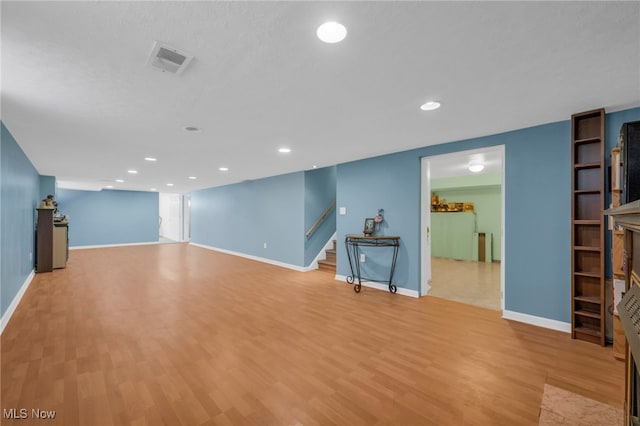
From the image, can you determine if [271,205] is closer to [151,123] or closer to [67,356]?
[151,123]

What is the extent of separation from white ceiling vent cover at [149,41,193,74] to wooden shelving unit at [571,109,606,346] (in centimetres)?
368

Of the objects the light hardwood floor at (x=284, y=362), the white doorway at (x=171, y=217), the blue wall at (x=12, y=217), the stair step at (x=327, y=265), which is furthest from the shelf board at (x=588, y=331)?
the white doorway at (x=171, y=217)

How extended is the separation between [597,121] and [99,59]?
14.4ft

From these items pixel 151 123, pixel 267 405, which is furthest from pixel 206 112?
pixel 267 405

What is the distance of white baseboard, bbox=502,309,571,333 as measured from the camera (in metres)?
2.85

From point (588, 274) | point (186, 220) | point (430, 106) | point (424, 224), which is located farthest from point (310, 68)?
point (186, 220)

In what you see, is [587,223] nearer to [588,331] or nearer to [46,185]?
[588,331]

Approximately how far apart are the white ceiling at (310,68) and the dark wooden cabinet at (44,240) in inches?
123

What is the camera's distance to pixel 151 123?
9.54 feet

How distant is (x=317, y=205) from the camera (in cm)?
622

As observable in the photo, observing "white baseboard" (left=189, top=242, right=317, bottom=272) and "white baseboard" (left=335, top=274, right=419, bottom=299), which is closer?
"white baseboard" (left=335, top=274, right=419, bottom=299)

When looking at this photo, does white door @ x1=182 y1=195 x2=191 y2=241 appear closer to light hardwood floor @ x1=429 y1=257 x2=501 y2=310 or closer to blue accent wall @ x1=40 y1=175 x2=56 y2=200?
blue accent wall @ x1=40 y1=175 x2=56 y2=200

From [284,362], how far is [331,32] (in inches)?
97.8

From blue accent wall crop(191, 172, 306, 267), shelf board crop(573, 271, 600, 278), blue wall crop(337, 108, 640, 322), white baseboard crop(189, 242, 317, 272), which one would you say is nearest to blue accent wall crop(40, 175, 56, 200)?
blue accent wall crop(191, 172, 306, 267)
